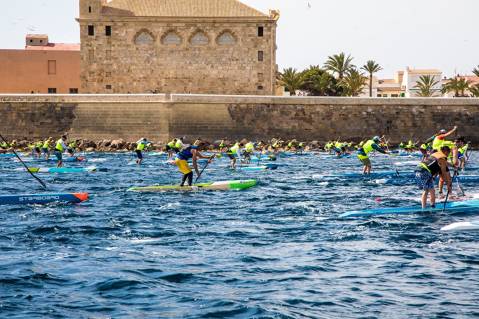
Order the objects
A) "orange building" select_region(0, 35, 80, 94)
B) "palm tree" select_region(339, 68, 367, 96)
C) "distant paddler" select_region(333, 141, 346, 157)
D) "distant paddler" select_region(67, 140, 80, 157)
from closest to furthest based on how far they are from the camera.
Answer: "distant paddler" select_region(67, 140, 80, 157), "distant paddler" select_region(333, 141, 346, 157), "orange building" select_region(0, 35, 80, 94), "palm tree" select_region(339, 68, 367, 96)

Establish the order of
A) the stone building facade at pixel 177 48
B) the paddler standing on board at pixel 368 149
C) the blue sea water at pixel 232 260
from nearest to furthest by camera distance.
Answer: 1. the blue sea water at pixel 232 260
2. the paddler standing on board at pixel 368 149
3. the stone building facade at pixel 177 48

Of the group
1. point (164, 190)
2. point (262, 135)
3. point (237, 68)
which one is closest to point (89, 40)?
point (237, 68)

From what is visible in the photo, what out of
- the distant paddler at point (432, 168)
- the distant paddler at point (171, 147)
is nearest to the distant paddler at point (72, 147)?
the distant paddler at point (171, 147)

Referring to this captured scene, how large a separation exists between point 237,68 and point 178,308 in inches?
2093

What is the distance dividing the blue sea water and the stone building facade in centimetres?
4114

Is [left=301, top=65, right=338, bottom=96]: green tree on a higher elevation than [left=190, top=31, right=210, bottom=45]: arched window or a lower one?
lower

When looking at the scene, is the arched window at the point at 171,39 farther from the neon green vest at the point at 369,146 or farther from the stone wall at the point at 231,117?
the neon green vest at the point at 369,146

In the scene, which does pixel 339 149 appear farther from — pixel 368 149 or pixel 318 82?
pixel 318 82

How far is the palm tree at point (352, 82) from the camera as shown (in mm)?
76750

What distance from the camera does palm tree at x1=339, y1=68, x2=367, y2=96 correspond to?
252 ft

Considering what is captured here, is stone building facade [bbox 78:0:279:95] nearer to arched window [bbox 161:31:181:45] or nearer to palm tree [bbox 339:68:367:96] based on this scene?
arched window [bbox 161:31:181:45]

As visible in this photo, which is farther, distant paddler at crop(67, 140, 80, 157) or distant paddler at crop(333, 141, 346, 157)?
distant paddler at crop(333, 141, 346, 157)

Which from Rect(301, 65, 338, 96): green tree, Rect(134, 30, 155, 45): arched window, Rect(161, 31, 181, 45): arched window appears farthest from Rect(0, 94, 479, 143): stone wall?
Rect(301, 65, 338, 96): green tree

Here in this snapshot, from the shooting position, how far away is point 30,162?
130 ft
